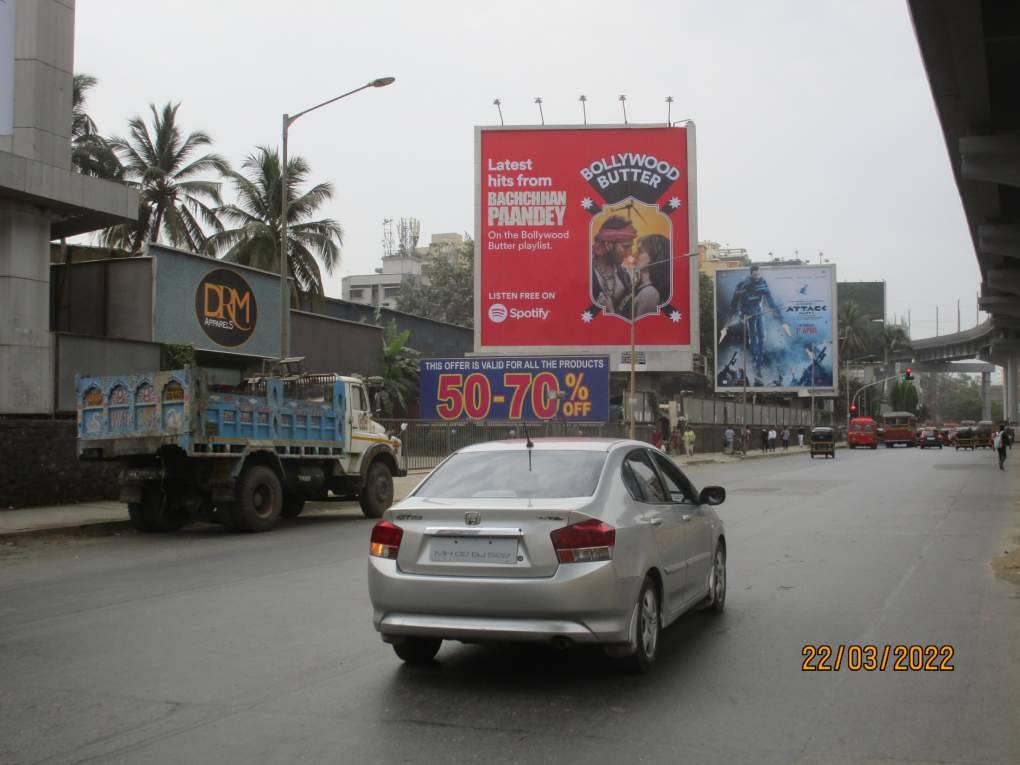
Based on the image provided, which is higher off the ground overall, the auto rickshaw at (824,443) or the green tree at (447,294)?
the green tree at (447,294)

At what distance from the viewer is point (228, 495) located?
1546cm

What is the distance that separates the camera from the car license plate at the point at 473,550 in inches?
234

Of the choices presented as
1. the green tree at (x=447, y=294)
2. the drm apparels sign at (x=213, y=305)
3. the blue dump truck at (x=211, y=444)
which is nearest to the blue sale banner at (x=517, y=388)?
the drm apparels sign at (x=213, y=305)

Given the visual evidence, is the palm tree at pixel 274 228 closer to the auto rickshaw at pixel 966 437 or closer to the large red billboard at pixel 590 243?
the large red billboard at pixel 590 243

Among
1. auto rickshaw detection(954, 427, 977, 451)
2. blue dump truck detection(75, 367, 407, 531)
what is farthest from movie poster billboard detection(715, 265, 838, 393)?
blue dump truck detection(75, 367, 407, 531)

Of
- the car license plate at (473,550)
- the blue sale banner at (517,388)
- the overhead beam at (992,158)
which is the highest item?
the overhead beam at (992,158)

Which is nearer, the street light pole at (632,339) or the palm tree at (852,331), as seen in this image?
the street light pole at (632,339)

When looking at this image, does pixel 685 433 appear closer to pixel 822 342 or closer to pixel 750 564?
pixel 822 342

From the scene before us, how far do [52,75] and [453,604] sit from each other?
18.3m

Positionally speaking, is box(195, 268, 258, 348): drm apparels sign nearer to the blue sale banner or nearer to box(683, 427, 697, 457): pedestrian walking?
the blue sale banner

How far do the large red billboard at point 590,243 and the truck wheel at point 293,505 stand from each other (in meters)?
33.9

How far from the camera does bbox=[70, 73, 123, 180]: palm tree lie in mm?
36219

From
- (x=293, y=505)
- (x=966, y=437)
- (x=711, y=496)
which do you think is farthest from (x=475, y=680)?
(x=966, y=437)

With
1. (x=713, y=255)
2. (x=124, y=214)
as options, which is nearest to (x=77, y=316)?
(x=124, y=214)
